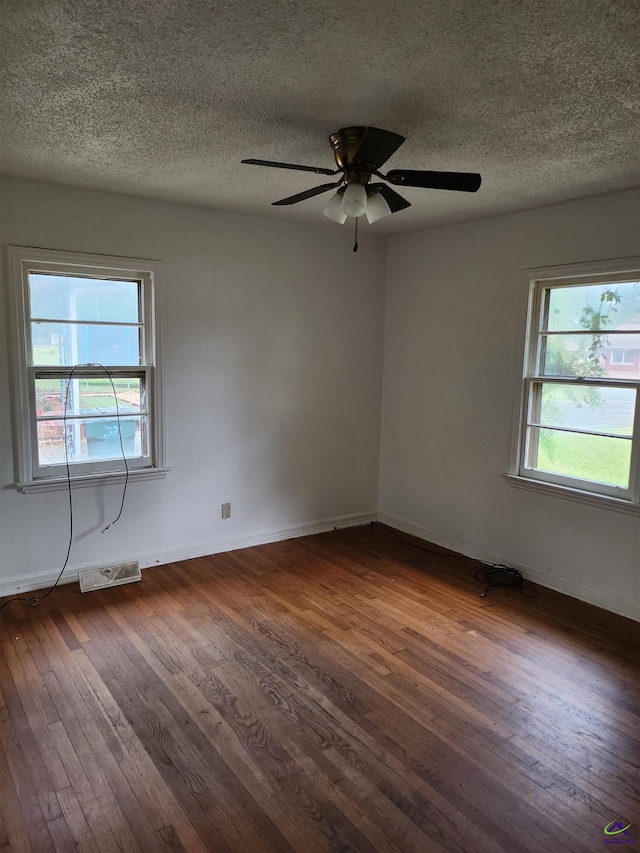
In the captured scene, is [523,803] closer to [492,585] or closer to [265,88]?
[492,585]

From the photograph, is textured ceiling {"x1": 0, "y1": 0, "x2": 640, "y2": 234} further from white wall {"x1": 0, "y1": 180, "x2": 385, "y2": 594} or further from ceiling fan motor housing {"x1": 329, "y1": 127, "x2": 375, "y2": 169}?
white wall {"x1": 0, "y1": 180, "x2": 385, "y2": 594}

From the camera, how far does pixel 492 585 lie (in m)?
3.95

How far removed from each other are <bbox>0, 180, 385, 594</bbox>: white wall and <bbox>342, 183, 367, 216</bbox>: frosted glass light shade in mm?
1868

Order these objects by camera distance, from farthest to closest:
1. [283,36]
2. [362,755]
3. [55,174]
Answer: [55,174]
[362,755]
[283,36]

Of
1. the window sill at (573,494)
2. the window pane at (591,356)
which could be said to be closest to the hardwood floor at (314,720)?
the window sill at (573,494)

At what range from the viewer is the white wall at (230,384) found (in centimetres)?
365

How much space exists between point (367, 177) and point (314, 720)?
7.80 feet

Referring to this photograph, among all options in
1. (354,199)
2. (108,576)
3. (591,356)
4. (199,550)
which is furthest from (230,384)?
(591,356)

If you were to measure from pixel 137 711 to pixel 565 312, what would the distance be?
3381 millimetres

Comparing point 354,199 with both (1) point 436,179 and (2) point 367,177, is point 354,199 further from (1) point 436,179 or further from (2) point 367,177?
(1) point 436,179

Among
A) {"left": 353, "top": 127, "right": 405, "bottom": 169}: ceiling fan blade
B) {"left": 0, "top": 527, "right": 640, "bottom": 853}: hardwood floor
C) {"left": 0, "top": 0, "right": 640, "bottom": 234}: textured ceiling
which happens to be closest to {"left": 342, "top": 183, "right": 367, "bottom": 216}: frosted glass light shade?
{"left": 353, "top": 127, "right": 405, "bottom": 169}: ceiling fan blade

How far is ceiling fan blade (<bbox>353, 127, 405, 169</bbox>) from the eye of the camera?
84.5 inches

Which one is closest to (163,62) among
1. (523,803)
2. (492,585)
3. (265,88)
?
(265,88)

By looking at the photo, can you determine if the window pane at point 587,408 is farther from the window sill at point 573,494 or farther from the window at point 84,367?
the window at point 84,367
